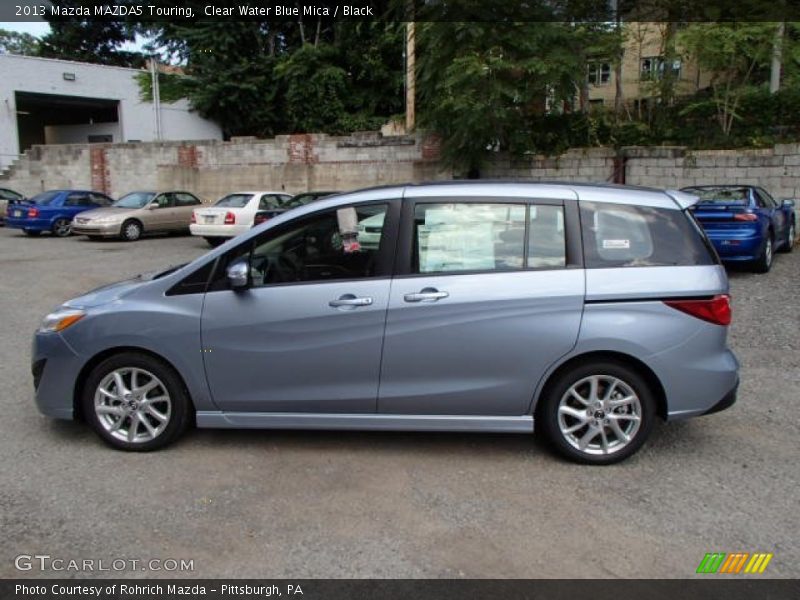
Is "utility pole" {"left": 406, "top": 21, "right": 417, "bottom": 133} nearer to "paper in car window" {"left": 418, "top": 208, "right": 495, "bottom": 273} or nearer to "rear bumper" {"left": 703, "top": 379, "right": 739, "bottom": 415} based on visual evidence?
"paper in car window" {"left": 418, "top": 208, "right": 495, "bottom": 273}

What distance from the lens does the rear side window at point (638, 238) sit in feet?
14.1

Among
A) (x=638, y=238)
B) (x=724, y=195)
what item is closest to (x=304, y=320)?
(x=638, y=238)

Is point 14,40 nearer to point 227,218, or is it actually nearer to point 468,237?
point 227,218

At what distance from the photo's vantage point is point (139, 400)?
14.6 feet

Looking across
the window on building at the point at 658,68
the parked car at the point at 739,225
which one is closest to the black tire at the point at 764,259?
the parked car at the point at 739,225

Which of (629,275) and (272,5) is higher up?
(272,5)

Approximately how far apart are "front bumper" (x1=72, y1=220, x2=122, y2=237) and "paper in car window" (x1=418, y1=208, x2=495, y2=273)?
16.2 m

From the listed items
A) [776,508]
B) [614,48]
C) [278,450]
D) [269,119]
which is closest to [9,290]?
[278,450]

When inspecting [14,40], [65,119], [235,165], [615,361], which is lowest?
[615,361]

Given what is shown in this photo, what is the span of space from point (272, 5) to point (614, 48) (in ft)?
60.4

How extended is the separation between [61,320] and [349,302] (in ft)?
6.40

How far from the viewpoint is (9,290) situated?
421 inches

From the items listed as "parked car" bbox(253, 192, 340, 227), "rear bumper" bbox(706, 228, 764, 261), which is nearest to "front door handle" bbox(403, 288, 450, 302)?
"rear bumper" bbox(706, 228, 764, 261)

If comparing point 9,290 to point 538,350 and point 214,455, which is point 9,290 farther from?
point 538,350
